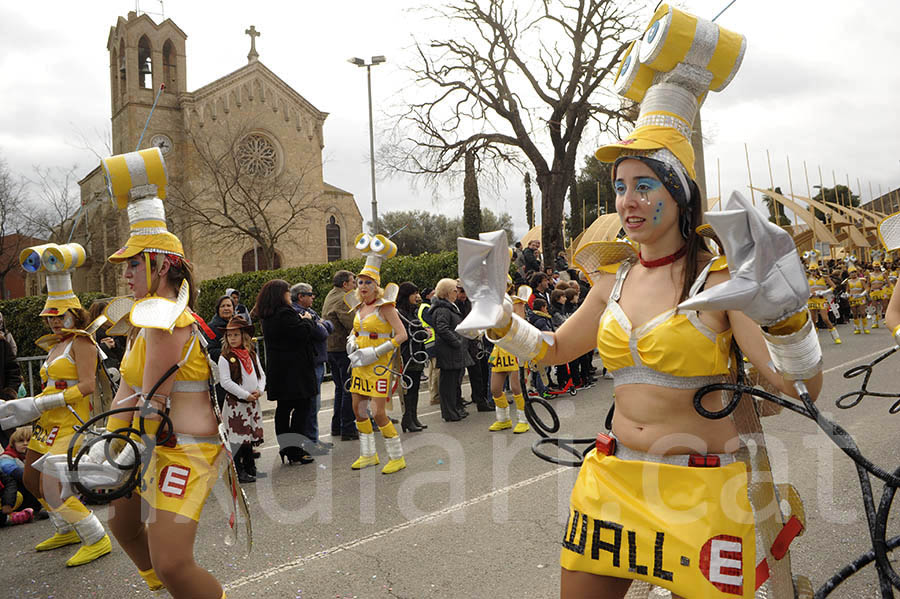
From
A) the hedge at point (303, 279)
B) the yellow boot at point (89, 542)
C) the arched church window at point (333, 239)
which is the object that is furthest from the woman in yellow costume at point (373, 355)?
the arched church window at point (333, 239)

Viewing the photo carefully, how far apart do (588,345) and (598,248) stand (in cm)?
36

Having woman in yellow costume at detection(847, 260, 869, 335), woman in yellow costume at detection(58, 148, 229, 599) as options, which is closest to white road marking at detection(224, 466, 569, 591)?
woman in yellow costume at detection(58, 148, 229, 599)

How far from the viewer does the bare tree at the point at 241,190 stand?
1112 inches

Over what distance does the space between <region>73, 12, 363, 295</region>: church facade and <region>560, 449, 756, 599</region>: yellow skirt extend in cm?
3028

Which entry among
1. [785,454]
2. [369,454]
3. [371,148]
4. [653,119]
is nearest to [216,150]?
[371,148]

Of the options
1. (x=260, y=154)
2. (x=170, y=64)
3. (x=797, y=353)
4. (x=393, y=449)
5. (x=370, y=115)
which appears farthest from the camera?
(x=170, y=64)

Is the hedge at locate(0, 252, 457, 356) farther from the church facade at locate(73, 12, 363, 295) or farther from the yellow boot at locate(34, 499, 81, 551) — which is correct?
the church facade at locate(73, 12, 363, 295)

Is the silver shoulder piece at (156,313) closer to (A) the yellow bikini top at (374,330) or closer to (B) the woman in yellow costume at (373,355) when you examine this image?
(B) the woman in yellow costume at (373,355)

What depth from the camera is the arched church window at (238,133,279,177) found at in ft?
116

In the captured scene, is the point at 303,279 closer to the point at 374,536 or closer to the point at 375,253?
the point at 375,253

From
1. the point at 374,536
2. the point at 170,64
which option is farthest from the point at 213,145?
the point at 374,536

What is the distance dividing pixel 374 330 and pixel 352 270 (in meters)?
11.2

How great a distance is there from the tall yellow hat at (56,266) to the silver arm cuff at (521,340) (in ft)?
12.2

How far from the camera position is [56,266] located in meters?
4.76
